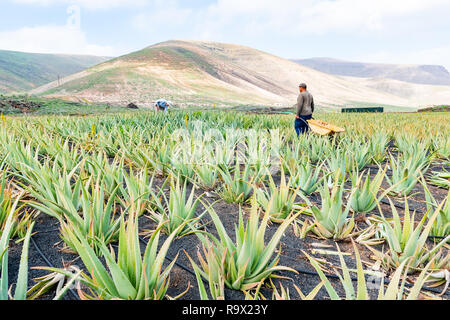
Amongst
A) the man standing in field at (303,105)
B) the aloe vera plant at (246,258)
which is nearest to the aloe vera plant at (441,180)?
the aloe vera plant at (246,258)

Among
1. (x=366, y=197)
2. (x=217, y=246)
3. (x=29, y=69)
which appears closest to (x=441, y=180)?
(x=366, y=197)

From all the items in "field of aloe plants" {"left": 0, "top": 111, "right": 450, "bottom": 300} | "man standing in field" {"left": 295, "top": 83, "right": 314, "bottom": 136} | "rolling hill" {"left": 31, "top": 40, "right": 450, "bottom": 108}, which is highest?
"rolling hill" {"left": 31, "top": 40, "right": 450, "bottom": 108}

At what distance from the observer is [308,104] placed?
664 cm

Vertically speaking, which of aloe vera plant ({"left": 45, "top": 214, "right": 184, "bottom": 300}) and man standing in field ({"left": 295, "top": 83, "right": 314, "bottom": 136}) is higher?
man standing in field ({"left": 295, "top": 83, "right": 314, "bottom": 136})

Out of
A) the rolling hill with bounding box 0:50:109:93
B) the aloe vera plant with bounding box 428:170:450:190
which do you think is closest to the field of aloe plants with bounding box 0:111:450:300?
the aloe vera plant with bounding box 428:170:450:190

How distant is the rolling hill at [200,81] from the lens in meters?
47.1

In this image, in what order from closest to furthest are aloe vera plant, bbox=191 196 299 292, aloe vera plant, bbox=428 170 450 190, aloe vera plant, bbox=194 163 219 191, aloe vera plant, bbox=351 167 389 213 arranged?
1. aloe vera plant, bbox=191 196 299 292
2. aloe vera plant, bbox=351 167 389 213
3. aloe vera plant, bbox=194 163 219 191
4. aloe vera plant, bbox=428 170 450 190

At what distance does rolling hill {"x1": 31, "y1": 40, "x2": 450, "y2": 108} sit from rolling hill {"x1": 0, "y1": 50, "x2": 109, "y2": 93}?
3983 centimetres

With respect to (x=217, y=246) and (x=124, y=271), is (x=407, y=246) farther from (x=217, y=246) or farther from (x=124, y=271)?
(x=124, y=271)

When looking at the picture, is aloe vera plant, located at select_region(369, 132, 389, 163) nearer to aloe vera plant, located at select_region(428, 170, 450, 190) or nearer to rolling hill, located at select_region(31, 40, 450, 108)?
aloe vera plant, located at select_region(428, 170, 450, 190)

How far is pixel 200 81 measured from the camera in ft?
220

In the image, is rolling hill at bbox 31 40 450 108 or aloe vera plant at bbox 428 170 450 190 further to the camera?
rolling hill at bbox 31 40 450 108

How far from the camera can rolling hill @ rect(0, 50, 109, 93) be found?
108m
